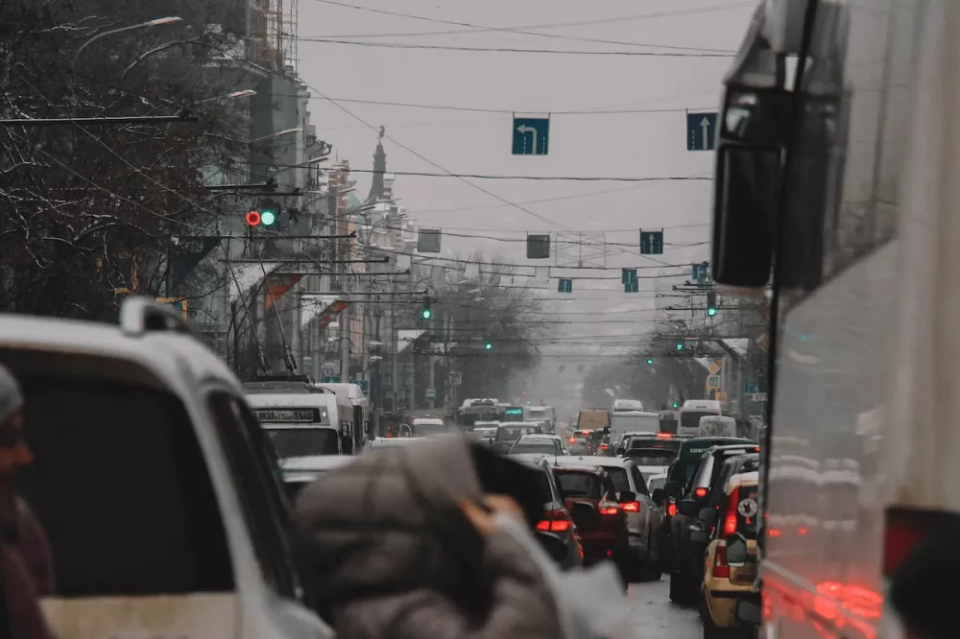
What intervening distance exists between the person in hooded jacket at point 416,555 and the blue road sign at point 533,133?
122ft

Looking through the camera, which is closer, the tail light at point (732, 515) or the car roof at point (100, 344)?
the car roof at point (100, 344)

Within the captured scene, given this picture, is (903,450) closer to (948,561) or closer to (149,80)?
(948,561)

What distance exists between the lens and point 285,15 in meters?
108

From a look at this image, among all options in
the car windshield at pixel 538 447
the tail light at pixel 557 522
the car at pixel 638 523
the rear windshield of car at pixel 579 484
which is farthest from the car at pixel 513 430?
the tail light at pixel 557 522

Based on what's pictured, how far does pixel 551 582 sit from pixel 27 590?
0.91m

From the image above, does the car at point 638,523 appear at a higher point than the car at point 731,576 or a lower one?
lower

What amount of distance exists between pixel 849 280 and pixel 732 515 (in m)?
10.3

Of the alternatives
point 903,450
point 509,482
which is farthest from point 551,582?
point 903,450

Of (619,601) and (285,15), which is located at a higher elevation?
(285,15)

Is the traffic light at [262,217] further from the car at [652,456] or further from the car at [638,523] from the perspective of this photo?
the car at [652,456]

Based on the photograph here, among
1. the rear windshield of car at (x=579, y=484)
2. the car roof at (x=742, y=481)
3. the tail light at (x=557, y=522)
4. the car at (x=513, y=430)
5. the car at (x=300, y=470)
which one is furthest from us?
the car at (x=513, y=430)

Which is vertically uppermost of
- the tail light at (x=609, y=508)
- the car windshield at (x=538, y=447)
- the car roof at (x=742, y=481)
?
the car roof at (x=742, y=481)

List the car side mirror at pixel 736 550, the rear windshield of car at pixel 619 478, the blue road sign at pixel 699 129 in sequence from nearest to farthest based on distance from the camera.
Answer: the car side mirror at pixel 736 550
the rear windshield of car at pixel 619 478
the blue road sign at pixel 699 129

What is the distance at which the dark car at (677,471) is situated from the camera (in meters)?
22.8
